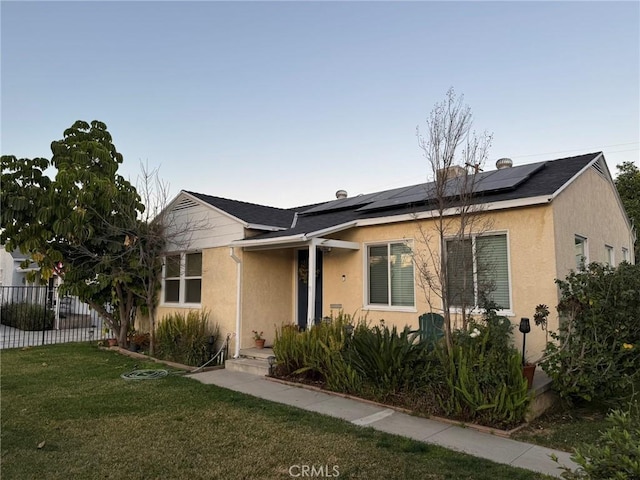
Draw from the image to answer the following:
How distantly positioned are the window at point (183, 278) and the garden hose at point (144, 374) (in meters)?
2.97

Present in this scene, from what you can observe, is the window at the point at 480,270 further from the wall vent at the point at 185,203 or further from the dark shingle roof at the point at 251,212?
the wall vent at the point at 185,203

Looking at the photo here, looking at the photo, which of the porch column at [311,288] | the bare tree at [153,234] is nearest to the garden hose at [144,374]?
the bare tree at [153,234]

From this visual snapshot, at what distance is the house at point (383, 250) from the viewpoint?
23.1ft

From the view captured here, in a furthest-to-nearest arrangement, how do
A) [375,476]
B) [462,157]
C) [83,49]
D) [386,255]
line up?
1. [83,49]
2. [386,255]
3. [462,157]
4. [375,476]

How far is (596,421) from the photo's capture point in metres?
5.50

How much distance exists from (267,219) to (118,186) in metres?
4.39

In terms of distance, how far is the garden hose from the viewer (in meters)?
8.05

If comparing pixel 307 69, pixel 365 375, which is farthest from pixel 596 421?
pixel 307 69

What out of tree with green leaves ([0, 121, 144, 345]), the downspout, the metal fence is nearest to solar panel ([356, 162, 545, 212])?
the downspout

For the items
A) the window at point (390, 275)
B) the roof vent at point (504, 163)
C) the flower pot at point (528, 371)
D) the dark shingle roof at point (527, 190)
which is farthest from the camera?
the roof vent at point (504, 163)

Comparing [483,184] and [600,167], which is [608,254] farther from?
[483,184]

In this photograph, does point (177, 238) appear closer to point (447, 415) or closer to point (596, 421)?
point (447, 415)

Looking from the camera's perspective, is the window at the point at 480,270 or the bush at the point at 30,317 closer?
the window at the point at 480,270

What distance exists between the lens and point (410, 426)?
17.4 feet
